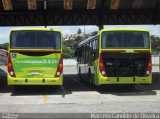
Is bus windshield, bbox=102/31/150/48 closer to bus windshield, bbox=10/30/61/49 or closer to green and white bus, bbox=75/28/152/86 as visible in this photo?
green and white bus, bbox=75/28/152/86

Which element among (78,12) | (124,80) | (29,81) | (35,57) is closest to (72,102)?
(29,81)

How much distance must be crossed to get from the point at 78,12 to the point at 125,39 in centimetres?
1172

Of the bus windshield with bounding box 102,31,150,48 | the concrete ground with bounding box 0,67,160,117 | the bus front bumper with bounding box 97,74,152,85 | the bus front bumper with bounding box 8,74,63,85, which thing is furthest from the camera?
the bus windshield with bounding box 102,31,150,48

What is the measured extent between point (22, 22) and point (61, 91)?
14.0m

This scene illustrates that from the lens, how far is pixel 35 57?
21.2 meters

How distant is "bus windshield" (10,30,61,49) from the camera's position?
70.0ft

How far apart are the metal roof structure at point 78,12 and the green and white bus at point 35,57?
22.1 feet

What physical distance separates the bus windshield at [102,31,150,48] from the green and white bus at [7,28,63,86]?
2138 millimetres

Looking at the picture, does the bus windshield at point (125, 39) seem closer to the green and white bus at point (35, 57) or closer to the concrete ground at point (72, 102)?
the green and white bus at point (35, 57)

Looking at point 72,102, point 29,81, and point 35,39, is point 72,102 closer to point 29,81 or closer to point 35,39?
point 29,81

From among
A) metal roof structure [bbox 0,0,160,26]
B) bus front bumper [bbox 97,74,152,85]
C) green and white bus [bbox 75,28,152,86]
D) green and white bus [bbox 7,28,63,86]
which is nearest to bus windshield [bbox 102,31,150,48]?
green and white bus [bbox 75,28,152,86]

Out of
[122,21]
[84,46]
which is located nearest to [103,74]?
[84,46]

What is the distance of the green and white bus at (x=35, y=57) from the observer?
21.1m

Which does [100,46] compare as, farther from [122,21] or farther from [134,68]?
[122,21]
